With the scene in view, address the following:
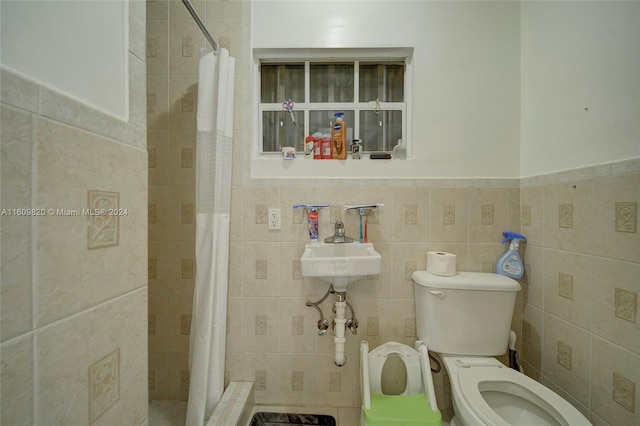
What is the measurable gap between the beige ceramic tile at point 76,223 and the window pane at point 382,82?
4.25 feet

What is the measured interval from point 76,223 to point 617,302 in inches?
61.1

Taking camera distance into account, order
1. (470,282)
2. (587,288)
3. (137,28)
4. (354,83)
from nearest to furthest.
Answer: (137,28), (587,288), (470,282), (354,83)

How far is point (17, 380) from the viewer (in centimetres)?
31

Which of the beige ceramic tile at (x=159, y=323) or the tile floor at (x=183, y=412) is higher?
the beige ceramic tile at (x=159, y=323)

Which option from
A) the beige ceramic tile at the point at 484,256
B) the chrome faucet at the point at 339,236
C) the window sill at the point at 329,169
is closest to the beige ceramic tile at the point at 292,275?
the chrome faucet at the point at 339,236

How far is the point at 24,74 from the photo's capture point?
323 mm

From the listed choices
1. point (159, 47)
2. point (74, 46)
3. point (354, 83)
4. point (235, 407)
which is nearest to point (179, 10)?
point (159, 47)

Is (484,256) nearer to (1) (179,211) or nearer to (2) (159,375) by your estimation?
(1) (179,211)

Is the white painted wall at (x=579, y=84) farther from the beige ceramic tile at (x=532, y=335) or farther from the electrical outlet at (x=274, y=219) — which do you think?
the electrical outlet at (x=274, y=219)

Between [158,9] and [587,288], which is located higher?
[158,9]

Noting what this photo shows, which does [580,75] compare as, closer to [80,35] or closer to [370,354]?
[370,354]

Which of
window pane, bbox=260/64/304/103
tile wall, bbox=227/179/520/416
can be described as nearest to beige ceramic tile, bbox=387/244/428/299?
tile wall, bbox=227/179/520/416

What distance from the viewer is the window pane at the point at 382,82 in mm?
1398

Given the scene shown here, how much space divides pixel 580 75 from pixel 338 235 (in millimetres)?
1222
